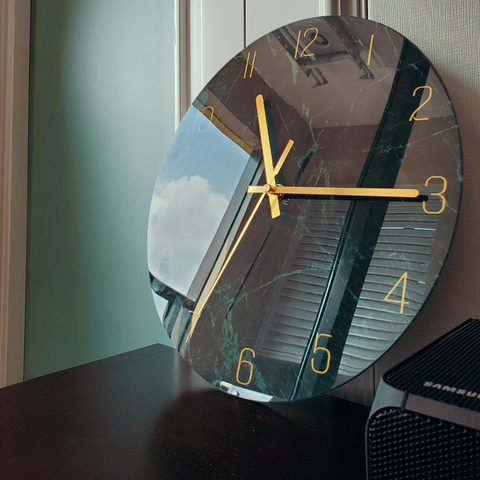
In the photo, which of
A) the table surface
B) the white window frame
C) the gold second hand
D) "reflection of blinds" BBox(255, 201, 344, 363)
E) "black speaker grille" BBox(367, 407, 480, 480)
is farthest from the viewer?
the white window frame

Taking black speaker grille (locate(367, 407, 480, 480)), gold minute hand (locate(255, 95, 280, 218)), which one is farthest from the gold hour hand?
black speaker grille (locate(367, 407, 480, 480))

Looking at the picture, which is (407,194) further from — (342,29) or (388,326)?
(342,29)

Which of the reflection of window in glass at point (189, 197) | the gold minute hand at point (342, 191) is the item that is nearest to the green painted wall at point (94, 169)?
the reflection of window in glass at point (189, 197)

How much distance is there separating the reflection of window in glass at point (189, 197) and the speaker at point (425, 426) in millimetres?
554

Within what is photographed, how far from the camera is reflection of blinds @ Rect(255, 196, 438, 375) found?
0.58 m

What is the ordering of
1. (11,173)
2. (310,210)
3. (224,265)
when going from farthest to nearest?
(11,173)
(224,265)
(310,210)

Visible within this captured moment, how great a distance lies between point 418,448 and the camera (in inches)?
11.2

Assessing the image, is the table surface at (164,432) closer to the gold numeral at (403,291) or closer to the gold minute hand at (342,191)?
the gold numeral at (403,291)

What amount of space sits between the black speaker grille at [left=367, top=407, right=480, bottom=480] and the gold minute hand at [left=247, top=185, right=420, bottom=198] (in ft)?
1.28

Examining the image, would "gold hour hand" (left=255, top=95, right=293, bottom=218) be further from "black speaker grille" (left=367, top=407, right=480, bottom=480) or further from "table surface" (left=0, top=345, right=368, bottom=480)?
"black speaker grille" (left=367, top=407, right=480, bottom=480)

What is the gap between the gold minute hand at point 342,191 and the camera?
1.97 feet

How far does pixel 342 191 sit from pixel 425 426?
432mm

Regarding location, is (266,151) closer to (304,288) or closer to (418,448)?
(304,288)

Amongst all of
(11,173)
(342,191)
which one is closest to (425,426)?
(342,191)
